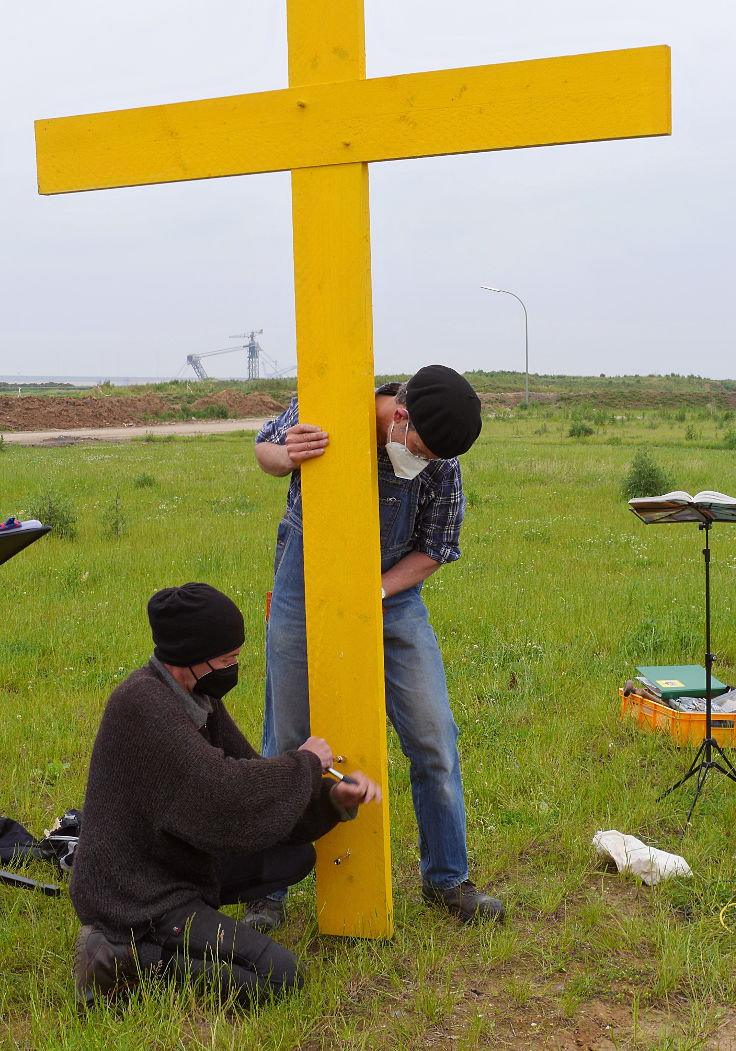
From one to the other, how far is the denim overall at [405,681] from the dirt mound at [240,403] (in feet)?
203

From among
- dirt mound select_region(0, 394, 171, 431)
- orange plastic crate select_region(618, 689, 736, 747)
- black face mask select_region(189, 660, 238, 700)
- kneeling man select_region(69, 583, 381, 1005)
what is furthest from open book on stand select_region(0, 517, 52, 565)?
dirt mound select_region(0, 394, 171, 431)

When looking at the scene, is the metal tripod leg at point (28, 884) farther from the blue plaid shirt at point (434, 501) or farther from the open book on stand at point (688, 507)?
the open book on stand at point (688, 507)

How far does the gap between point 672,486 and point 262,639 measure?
10295 millimetres

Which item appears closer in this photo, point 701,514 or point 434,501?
point 434,501

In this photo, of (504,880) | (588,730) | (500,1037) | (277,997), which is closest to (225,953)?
(277,997)

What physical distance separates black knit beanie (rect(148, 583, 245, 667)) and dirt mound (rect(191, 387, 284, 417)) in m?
62.5

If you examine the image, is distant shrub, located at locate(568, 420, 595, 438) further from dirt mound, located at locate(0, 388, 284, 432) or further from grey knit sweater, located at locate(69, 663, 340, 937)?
grey knit sweater, located at locate(69, 663, 340, 937)

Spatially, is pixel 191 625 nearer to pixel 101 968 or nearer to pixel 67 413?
pixel 101 968

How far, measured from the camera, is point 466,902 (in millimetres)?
3701

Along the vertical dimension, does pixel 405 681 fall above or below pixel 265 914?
above

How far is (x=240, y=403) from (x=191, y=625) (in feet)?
220

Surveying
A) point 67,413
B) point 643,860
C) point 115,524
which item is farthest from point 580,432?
point 67,413

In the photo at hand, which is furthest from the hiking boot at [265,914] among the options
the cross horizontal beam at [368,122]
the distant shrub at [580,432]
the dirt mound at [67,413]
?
the dirt mound at [67,413]

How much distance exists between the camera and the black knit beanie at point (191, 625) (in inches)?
123
